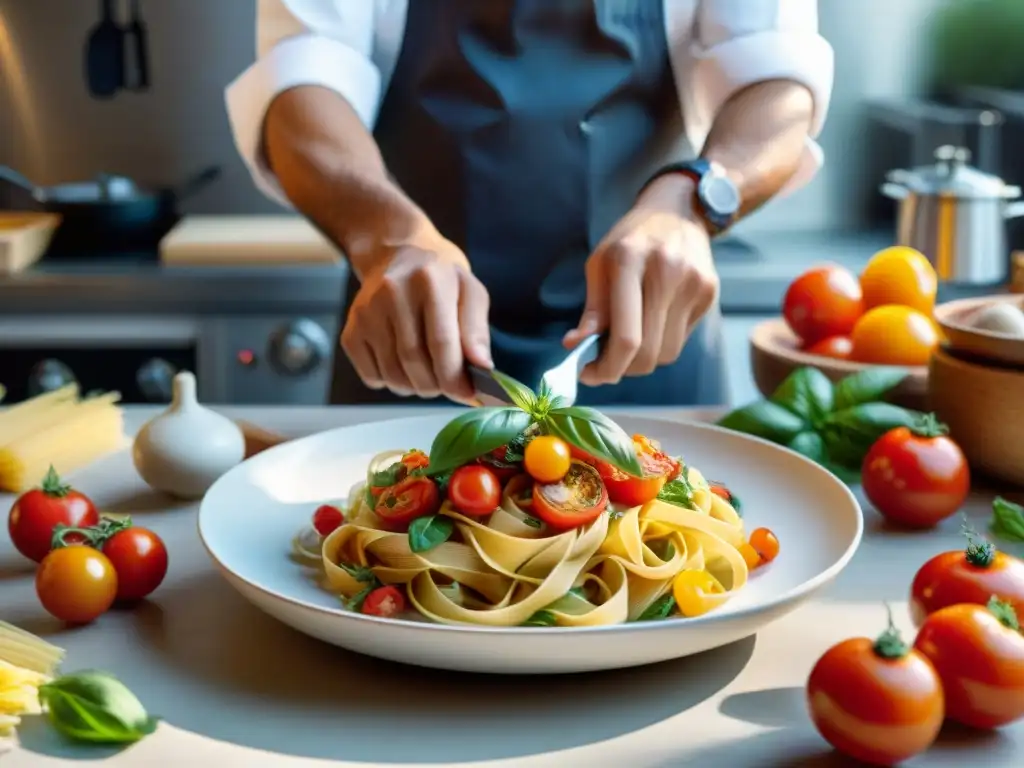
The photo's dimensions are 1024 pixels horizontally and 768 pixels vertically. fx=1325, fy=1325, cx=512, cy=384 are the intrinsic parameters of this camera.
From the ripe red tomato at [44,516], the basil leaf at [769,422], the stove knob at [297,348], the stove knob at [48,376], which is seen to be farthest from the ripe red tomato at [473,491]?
the stove knob at [48,376]

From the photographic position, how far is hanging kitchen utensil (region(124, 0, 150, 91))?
3.17m

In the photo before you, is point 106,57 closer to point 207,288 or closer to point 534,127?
point 207,288

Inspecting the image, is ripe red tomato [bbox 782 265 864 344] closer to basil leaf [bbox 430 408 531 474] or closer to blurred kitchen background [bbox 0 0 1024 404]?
basil leaf [bbox 430 408 531 474]

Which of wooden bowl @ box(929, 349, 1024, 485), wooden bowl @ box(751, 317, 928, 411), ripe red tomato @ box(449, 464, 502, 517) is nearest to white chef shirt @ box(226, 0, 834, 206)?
wooden bowl @ box(751, 317, 928, 411)

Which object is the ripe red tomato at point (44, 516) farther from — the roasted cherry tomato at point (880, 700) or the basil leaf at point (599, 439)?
the roasted cherry tomato at point (880, 700)

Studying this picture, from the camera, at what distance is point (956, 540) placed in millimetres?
1158

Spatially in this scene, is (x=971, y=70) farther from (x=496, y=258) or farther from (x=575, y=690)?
(x=575, y=690)

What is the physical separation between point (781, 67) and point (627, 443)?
3.16 ft

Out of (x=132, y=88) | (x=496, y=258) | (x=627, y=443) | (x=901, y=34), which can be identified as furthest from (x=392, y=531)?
(x=901, y=34)

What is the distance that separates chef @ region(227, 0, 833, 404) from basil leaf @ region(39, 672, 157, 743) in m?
0.78

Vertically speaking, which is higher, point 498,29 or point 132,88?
point 498,29

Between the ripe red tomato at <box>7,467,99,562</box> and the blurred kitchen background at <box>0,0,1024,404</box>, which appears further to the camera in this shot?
the blurred kitchen background at <box>0,0,1024,404</box>

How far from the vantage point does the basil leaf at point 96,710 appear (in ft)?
2.52

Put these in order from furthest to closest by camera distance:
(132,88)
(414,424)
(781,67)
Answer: (132,88) < (781,67) < (414,424)
